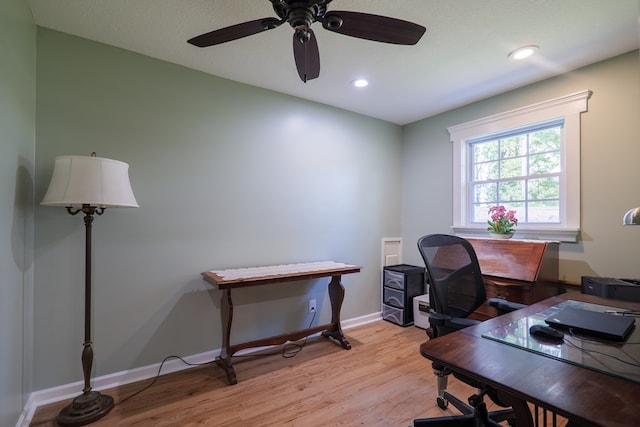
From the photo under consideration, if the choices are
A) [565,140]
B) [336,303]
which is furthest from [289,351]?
→ [565,140]

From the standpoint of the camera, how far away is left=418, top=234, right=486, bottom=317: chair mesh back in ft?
5.39

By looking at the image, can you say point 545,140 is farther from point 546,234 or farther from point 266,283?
point 266,283

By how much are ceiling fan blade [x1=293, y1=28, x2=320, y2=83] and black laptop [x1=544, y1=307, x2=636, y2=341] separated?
5.59 feet

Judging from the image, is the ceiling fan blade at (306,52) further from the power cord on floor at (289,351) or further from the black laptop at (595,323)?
the power cord on floor at (289,351)

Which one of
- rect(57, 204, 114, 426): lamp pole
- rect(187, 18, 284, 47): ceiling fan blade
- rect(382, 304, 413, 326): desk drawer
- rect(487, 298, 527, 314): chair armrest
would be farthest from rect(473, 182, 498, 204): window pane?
rect(57, 204, 114, 426): lamp pole

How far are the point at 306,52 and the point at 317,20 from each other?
0.65ft

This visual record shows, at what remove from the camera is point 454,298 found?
67.2 inches

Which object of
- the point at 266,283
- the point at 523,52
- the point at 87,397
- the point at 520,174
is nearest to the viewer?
the point at 87,397

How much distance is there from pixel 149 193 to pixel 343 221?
1936 millimetres

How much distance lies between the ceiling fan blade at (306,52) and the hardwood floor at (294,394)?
2.10m

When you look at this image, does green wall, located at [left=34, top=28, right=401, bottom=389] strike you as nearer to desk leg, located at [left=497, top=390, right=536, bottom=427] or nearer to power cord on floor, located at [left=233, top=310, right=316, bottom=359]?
power cord on floor, located at [left=233, top=310, right=316, bottom=359]

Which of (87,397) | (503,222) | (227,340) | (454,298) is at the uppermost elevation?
(503,222)

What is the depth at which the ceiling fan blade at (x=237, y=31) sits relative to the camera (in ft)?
4.62

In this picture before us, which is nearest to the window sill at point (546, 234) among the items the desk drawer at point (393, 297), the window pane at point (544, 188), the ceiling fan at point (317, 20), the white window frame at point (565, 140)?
the white window frame at point (565, 140)
